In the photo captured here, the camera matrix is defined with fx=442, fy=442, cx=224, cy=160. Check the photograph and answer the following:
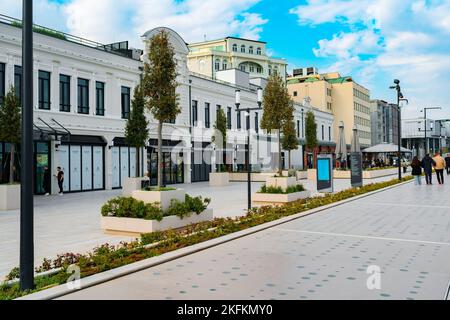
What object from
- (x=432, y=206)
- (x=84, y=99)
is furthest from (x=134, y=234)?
(x=84, y=99)

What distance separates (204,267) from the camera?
7352 millimetres

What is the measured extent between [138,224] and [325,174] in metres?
14.9

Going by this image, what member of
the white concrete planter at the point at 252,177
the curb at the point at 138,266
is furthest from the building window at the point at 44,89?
the white concrete planter at the point at 252,177

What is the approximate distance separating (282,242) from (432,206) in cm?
887

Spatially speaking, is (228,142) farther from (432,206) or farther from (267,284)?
(267,284)

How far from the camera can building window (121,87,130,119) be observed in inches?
1171

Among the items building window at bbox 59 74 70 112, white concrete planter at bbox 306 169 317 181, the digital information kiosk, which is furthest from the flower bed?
white concrete planter at bbox 306 169 317 181

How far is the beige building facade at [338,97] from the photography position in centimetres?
7662

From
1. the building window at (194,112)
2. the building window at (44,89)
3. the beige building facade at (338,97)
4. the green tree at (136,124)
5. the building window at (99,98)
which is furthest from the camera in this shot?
the beige building facade at (338,97)

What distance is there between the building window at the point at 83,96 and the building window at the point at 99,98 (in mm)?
776

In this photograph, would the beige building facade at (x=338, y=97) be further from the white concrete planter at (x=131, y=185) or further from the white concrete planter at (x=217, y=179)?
the white concrete planter at (x=131, y=185)

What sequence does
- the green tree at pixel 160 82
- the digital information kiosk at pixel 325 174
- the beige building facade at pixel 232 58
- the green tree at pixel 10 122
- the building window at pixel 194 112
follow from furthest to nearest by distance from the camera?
the beige building facade at pixel 232 58
the building window at pixel 194 112
the digital information kiosk at pixel 325 174
the green tree at pixel 10 122
the green tree at pixel 160 82
